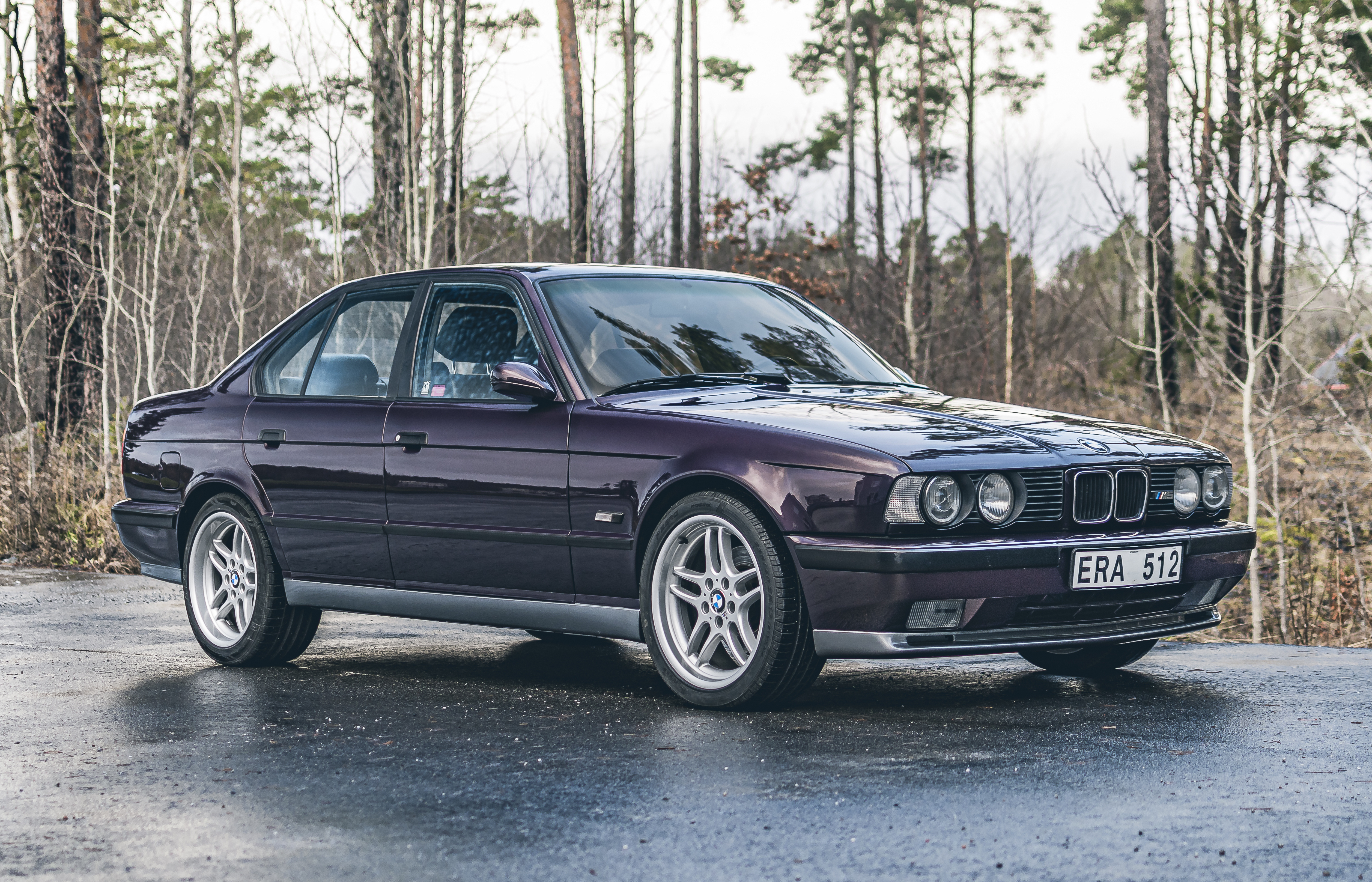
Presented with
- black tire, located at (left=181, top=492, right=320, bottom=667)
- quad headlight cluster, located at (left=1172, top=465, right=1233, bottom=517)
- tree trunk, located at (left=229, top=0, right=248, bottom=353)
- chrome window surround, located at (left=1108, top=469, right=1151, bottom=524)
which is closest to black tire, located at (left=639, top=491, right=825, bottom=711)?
chrome window surround, located at (left=1108, top=469, right=1151, bottom=524)

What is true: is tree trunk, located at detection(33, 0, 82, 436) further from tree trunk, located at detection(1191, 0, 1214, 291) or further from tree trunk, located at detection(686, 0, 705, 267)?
tree trunk, located at detection(686, 0, 705, 267)

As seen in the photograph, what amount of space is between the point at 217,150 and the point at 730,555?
41.2 m

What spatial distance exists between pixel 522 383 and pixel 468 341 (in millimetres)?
731

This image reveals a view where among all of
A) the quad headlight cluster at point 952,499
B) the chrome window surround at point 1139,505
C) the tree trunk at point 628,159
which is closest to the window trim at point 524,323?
the quad headlight cluster at point 952,499

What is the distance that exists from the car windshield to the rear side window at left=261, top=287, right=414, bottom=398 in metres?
0.82

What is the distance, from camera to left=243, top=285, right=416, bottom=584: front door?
6.61 metres

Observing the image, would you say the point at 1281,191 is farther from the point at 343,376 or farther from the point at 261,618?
the point at 261,618

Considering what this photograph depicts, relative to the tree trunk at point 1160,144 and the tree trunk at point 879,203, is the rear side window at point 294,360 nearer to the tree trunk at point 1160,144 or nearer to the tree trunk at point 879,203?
the tree trunk at point 879,203

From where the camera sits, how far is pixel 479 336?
662cm

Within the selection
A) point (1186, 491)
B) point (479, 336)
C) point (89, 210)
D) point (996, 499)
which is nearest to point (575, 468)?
point (479, 336)

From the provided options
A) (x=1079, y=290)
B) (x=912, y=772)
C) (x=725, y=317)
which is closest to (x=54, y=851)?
(x=912, y=772)

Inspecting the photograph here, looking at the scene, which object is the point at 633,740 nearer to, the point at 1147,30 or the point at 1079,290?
the point at 1147,30

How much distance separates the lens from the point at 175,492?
7.52 meters

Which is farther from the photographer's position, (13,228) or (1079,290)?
(1079,290)
